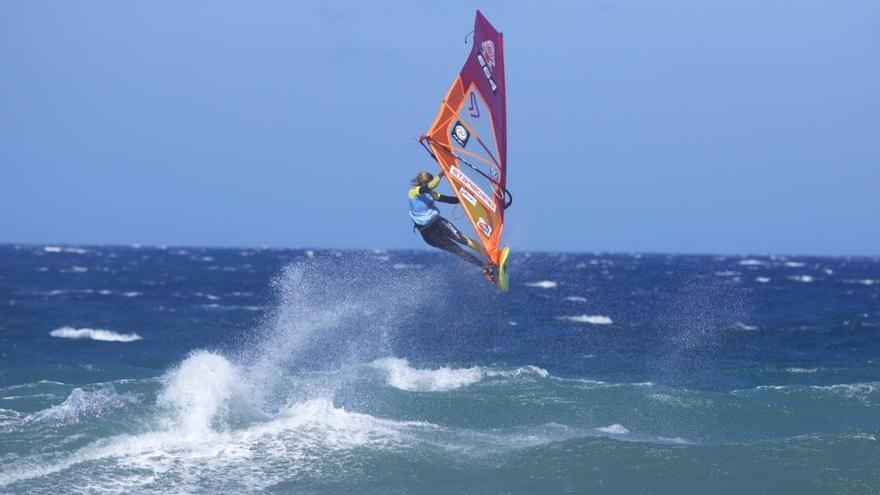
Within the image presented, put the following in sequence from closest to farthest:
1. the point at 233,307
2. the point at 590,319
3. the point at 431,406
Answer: the point at 431,406 < the point at 590,319 < the point at 233,307

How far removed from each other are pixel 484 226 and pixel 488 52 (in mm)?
2099

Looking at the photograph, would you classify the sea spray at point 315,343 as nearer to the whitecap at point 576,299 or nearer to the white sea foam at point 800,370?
the whitecap at point 576,299

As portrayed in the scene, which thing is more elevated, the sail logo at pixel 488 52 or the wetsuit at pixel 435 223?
the sail logo at pixel 488 52

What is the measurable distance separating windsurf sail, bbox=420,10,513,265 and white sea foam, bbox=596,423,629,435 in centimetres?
372

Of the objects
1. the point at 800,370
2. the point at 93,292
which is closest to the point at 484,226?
the point at 800,370

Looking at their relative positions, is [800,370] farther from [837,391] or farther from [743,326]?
[743,326]

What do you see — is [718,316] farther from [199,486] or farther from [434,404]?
[199,486]

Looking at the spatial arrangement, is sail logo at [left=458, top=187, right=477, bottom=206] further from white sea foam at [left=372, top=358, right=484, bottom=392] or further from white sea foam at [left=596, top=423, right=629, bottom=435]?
white sea foam at [left=372, top=358, right=484, bottom=392]

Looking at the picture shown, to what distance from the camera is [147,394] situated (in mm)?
15477

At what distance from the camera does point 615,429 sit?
49.3 feet

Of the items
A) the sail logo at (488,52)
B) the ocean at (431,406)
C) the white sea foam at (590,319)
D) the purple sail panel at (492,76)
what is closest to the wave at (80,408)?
the ocean at (431,406)

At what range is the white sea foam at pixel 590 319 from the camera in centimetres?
3303

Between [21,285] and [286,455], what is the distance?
4046cm

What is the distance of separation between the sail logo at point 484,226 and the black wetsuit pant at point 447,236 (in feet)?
0.82
